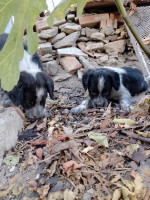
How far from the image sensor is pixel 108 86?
15.8 feet

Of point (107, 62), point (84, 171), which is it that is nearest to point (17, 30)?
point (84, 171)

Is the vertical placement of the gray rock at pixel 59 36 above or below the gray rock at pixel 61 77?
above

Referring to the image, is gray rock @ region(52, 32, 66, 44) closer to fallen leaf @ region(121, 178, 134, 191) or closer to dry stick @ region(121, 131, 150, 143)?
dry stick @ region(121, 131, 150, 143)

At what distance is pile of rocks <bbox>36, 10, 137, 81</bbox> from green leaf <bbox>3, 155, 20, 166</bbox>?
393 centimetres

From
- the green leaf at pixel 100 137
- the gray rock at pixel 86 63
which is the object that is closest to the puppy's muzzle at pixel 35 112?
the green leaf at pixel 100 137

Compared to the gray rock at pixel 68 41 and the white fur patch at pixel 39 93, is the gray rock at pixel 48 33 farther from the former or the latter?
the white fur patch at pixel 39 93

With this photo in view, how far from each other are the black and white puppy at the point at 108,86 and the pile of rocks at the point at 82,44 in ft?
4.85

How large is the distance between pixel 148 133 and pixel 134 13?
15.2 feet

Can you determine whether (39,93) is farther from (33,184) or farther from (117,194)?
(117,194)

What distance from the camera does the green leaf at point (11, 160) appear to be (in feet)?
8.42

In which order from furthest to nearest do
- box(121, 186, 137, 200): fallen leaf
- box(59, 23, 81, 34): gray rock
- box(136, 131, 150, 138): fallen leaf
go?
box(59, 23, 81, 34): gray rock
box(136, 131, 150, 138): fallen leaf
box(121, 186, 137, 200): fallen leaf

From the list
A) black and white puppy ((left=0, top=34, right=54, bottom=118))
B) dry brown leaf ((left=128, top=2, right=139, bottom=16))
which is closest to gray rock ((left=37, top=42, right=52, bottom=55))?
dry brown leaf ((left=128, top=2, right=139, bottom=16))

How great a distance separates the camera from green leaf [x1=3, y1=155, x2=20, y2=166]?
8.42 ft

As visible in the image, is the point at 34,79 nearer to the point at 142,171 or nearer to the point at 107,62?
the point at 142,171
